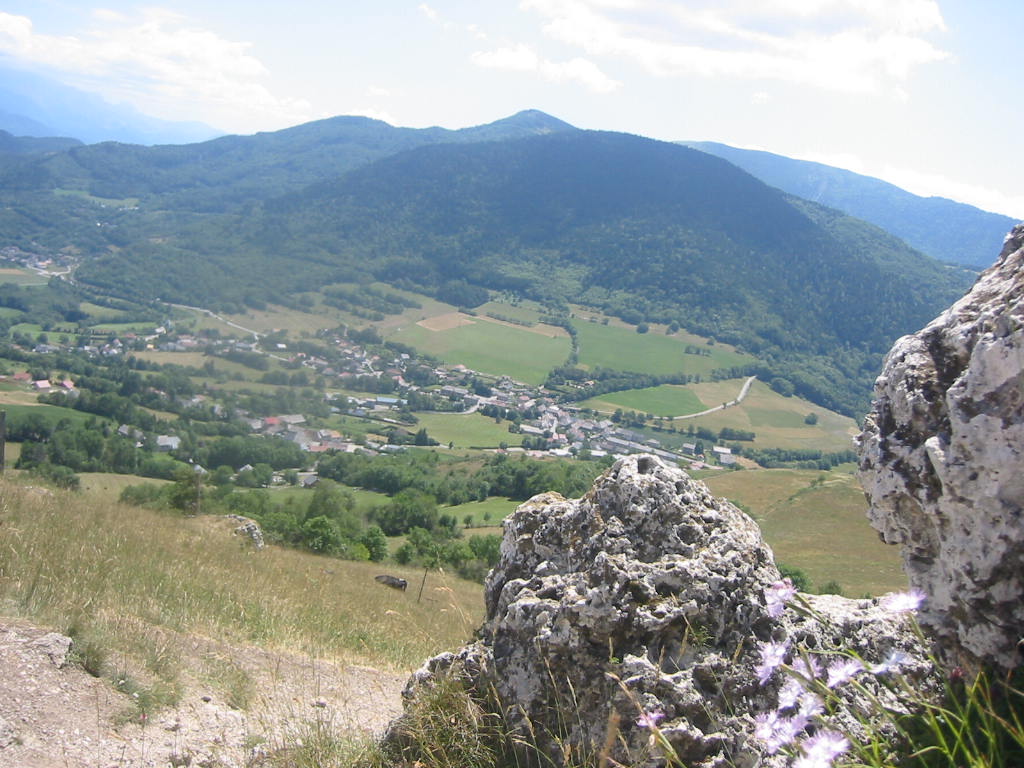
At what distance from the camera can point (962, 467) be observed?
9.25ft

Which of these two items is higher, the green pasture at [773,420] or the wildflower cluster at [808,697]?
the wildflower cluster at [808,697]

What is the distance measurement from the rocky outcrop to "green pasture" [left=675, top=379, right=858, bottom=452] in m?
100

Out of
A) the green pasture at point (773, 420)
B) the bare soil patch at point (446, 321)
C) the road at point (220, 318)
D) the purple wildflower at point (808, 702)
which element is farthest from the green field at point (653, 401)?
the purple wildflower at point (808, 702)

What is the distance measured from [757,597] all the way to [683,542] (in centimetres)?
51

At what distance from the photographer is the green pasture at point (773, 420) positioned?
10375 centimetres

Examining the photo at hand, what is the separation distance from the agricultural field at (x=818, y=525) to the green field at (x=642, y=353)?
58.4 meters

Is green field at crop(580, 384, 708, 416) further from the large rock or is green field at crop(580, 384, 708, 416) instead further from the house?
the large rock

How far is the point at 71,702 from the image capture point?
4.63 meters

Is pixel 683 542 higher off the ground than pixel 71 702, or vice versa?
pixel 683 542

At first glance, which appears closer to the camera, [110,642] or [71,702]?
[71,702]

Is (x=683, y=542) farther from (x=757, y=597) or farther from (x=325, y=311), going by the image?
(x=325, y=311)

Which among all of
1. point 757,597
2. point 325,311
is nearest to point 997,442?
point 757,597

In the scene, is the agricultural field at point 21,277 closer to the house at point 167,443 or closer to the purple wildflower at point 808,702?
the house at point 167,443

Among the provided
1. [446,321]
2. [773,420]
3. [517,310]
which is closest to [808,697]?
[773,420]
